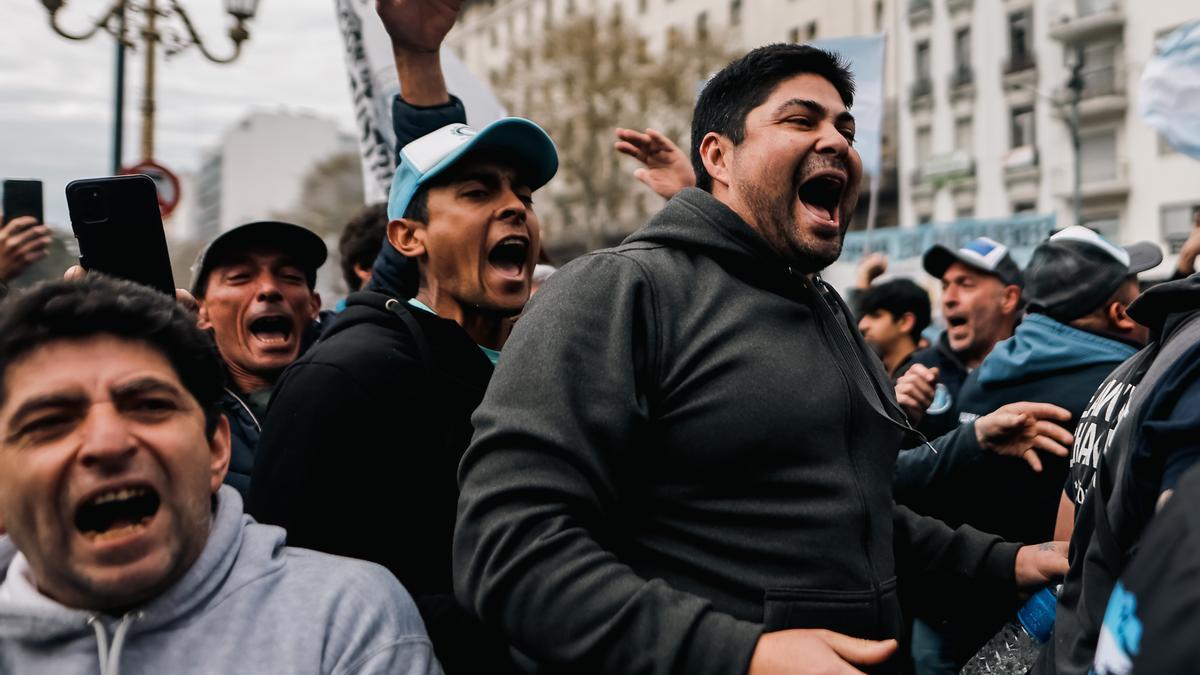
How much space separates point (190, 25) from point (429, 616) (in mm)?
9632

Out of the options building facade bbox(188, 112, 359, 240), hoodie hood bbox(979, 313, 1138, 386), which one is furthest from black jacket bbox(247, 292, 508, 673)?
building facade bbox(188, 112, 359, 240)

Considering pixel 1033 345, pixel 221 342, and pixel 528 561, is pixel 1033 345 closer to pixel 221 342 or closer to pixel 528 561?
pixel 528 561

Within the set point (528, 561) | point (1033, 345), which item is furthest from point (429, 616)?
point (1033, 345)

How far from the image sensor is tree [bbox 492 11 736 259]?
1394 inches

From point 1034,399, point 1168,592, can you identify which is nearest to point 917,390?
point 1034,399

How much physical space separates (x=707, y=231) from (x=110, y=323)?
1.02 m

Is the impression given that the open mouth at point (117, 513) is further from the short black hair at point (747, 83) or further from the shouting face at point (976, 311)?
the shouting face at point (976, 311)

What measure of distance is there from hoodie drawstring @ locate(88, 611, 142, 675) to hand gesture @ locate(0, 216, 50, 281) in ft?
7.05

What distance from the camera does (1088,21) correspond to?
31344 millimetres

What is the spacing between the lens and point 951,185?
115 ft

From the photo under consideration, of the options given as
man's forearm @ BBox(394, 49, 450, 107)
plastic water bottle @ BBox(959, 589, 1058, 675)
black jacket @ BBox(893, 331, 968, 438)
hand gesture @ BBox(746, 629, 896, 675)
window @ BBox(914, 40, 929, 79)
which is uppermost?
window @ BBox(914, 40, 929, 79)

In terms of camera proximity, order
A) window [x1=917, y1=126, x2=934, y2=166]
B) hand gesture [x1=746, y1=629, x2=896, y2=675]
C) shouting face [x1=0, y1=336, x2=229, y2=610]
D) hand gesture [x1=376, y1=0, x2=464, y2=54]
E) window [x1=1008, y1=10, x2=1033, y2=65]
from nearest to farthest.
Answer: hand gesture [x1=746, y1=629, x2=896, y2=675], shouting face [x1=0, y1=336, x2=229, y2=610], hand gesture [x1=376, y1=0, x2=464, y2=54], window [x1=1008, y1=10, x2=1033, y2=65], window [x1=917, y1=126, x2=934, y2=166]

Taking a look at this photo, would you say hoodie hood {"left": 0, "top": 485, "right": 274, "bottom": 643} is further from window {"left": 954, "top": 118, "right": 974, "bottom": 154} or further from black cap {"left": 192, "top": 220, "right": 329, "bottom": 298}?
window {"left": 954, "top": 118, "right": 974, "bottom": 154}

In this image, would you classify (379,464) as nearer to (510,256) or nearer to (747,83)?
(510,256)
